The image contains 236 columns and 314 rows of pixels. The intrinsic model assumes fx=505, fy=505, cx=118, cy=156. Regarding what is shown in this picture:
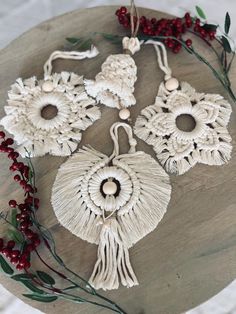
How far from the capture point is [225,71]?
3.77ft

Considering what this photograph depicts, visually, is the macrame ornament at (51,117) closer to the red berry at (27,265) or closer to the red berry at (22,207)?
the red berry at (22,207)

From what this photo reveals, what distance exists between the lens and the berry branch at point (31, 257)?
0.94 m

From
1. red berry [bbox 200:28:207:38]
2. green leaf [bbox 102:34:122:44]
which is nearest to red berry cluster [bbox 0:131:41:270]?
green leaf [bbox 102:34:122:44]

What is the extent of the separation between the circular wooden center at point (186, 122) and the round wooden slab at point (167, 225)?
75mm

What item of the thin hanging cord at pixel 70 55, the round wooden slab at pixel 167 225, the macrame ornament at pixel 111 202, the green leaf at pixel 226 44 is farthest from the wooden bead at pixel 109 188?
the green leaf at pixel 226 44

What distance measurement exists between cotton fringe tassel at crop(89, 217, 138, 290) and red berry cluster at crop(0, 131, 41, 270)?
0.13 m

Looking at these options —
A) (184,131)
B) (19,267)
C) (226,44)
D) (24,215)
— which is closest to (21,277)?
(19,267)

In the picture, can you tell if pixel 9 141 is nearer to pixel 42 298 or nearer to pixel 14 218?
pixel 14 218

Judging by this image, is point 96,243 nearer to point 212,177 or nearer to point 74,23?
point 212,177

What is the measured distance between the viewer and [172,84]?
3.71 ft

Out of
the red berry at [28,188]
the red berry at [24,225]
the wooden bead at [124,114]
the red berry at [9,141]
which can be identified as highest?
the red berry at [9,141]

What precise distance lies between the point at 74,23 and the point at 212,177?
0.51 meters

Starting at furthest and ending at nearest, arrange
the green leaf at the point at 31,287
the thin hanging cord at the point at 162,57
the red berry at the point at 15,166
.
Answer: the thin hanging cord at the point at 162,57, the red berry at the point at 15,166, the green leaf at the point at 31,287

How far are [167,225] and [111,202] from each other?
123 mm
